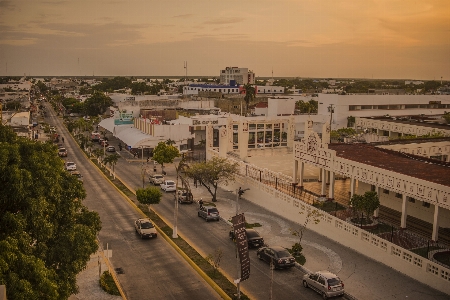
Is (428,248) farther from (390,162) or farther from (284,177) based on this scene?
(284,177)

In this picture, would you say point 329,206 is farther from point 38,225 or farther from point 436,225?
point 38,225

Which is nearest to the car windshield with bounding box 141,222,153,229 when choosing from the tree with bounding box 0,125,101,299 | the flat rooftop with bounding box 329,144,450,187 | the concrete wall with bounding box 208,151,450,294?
the concrete wall with bounding box 208,151,450,294

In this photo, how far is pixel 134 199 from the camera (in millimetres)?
42750

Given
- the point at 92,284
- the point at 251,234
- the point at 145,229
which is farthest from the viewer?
the point at 145,229

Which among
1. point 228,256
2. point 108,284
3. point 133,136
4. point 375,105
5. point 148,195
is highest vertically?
point 375,105

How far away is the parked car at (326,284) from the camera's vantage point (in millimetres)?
22406

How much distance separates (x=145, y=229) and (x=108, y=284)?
808 cm

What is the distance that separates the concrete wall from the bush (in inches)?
588

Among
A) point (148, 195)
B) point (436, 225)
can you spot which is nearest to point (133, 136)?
point (148, 195)

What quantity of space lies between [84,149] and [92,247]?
59626 mm

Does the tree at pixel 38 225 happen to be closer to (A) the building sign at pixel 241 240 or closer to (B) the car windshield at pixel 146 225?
(A) the building sign at pixel 241 240

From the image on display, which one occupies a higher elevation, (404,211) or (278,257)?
(404,211)

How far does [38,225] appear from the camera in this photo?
16625 mm

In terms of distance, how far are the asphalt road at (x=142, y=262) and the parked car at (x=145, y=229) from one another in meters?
0.41
